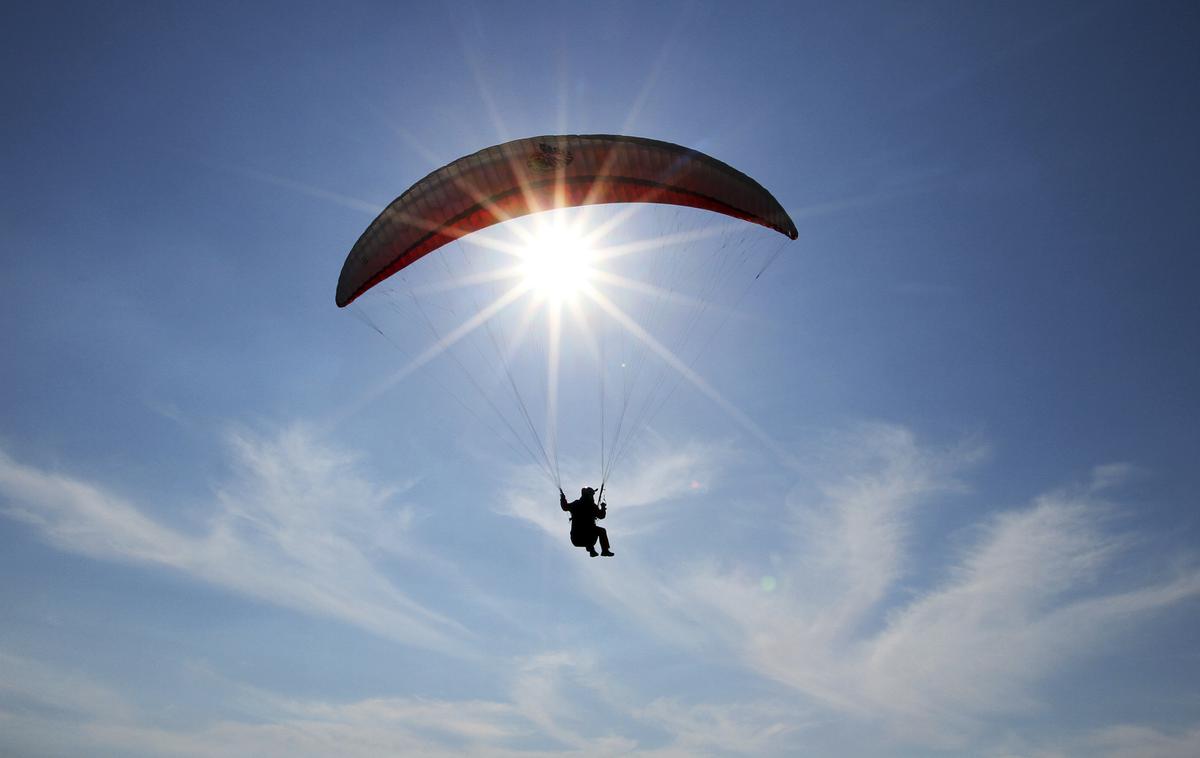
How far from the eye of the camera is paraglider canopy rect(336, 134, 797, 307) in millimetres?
18969

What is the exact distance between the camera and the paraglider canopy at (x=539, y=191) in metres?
19.0

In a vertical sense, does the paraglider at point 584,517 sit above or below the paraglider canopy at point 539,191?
below

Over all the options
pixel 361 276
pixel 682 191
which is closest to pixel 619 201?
pixel 682 191

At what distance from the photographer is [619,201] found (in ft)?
67.7

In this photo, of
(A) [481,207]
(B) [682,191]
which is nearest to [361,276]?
(A) [481,207]

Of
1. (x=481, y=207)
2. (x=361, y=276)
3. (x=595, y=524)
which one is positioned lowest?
(x=595, y=524)

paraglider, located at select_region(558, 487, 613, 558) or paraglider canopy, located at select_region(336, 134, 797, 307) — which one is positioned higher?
paraglider canopy, located at select_region(336, 134, 797, 307)

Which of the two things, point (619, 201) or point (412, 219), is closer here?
point (412, 219)

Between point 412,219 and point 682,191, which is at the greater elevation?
point 682,191

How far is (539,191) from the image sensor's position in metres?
19.8

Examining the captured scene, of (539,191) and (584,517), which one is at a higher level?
(539,191)

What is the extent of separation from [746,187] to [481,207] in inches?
273

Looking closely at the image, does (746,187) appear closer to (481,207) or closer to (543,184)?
(543,184)

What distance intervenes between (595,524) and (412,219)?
9.21 meters
